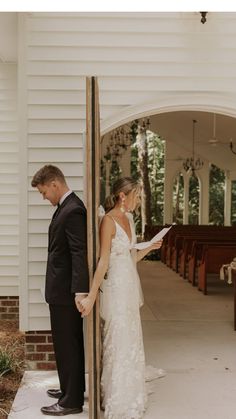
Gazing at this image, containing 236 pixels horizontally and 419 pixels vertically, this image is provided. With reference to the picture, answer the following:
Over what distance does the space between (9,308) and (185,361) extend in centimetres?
282

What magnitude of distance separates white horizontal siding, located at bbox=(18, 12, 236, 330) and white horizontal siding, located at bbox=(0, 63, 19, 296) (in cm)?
201

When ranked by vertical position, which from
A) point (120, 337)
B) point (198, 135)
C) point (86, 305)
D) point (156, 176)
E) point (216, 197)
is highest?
point (198, 135)

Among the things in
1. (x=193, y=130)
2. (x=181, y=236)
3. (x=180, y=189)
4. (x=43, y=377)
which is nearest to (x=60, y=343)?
(x=43, y=377)

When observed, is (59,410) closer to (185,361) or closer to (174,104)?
(185,361)

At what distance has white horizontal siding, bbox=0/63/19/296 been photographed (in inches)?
287

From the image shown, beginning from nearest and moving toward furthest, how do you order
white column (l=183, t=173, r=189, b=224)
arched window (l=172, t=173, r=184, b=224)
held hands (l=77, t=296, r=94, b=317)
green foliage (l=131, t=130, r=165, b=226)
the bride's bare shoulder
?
1. held hands (l=77, t=296, r=94, b=317)
2. the bride's bare shoulder
3. white column (l=183, t=173, r=189, b=224)
4. arched window (l=172, t=173, r=184, b=224)
5. green foliage (l=131, t=130, r=165, b=226)

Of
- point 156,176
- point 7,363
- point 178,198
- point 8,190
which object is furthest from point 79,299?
point 156,176

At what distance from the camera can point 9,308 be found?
748cm

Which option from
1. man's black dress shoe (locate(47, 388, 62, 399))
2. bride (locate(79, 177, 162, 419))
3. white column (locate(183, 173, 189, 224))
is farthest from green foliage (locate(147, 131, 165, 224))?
bride (locate(79, 177, 162, 419))

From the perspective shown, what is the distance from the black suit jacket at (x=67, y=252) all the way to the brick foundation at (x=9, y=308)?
3.48 m

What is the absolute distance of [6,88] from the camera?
7.35m

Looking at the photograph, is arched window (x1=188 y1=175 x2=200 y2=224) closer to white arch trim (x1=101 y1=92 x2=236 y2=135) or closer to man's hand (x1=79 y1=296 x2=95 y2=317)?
white arch trim (x1=101 y1=92 x2=236 y2=135)

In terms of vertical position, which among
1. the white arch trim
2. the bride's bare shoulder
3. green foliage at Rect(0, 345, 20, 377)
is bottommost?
green foliage at Rect(0, 345, 20, 377)

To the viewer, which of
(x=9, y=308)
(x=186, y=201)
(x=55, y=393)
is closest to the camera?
(x=55, y=393)
